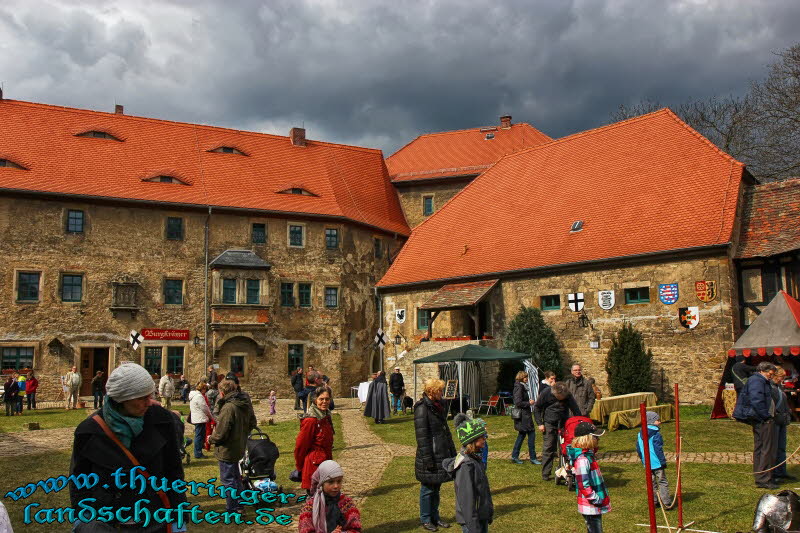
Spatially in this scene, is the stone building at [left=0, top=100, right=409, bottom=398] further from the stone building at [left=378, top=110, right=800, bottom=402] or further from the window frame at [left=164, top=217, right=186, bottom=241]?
the stone building at [left=378, top=110, right=800, bottom=402]

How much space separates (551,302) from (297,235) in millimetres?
13186

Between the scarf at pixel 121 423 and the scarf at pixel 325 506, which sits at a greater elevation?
the scarf at pixel 121 423

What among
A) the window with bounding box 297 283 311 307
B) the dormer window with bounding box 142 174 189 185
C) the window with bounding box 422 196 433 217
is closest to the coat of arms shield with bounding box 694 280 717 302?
the window with bounding box 297 283 311 307

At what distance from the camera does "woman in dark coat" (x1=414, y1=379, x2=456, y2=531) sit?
7.89 m

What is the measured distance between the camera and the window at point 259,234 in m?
31.3

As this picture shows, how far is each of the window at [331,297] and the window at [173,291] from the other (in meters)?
6.48

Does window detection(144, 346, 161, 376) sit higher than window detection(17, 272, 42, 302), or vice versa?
window detection(17, 272, 42, 302)

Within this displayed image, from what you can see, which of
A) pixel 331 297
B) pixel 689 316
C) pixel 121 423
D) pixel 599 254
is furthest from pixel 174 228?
pixel 121 423

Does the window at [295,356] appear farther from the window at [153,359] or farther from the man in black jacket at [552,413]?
the man in black jacket at [552,413]

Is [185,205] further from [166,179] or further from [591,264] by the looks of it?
[591,264]

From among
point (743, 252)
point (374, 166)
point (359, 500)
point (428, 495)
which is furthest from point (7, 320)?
point (743, 252)

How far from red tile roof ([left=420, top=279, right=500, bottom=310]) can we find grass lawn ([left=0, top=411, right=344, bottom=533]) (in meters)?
9.22

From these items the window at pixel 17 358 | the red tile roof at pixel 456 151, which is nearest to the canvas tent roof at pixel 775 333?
the red tile roof at pixel 456 151

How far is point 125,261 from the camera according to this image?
2906 centimetres
